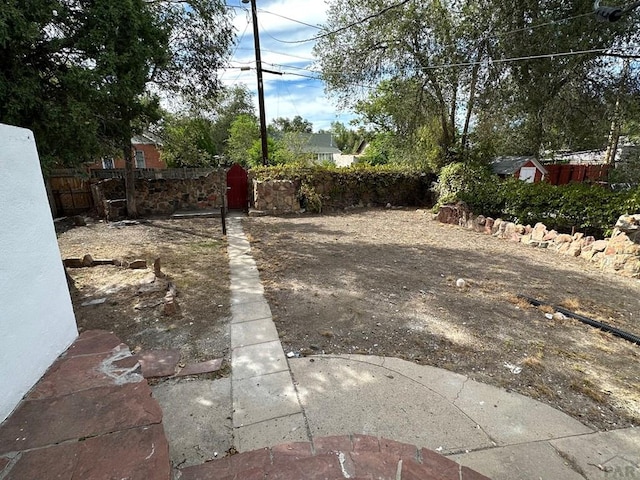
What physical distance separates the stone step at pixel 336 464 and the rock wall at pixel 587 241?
542 cm

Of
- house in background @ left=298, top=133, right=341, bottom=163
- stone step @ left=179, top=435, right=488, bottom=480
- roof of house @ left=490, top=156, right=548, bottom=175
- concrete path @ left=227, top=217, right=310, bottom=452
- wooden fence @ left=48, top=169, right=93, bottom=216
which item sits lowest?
concrete path @ left=227, top=217, right=310, bottom=452

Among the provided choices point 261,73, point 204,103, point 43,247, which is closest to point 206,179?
point 204,103

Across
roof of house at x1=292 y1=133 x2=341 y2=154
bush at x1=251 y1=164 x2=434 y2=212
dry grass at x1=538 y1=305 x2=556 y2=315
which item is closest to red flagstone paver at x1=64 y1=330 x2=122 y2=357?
dry grass at x1=538 y1=305 x2=556 y2=315

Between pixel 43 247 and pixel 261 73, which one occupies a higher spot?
pixel 261 73

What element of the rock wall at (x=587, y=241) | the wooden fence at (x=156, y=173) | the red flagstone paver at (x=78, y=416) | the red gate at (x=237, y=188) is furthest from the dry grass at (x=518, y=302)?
the wooden fence at (x=156, y=173)

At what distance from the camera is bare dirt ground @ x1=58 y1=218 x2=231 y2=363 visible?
9.42 ft

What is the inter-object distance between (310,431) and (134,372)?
40.1 inches

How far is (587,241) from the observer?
5.79 m

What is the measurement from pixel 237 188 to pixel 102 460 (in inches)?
392

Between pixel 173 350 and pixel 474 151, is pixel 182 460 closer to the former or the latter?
pixel 173 350

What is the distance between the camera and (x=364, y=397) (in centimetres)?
211

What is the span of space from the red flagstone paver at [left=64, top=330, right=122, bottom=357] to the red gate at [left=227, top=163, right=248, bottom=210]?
29.1 feet

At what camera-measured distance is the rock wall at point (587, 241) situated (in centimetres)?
499

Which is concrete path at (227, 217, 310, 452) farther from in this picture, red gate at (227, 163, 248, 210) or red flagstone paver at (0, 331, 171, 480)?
red gate at (227, 163, 248, 210)
